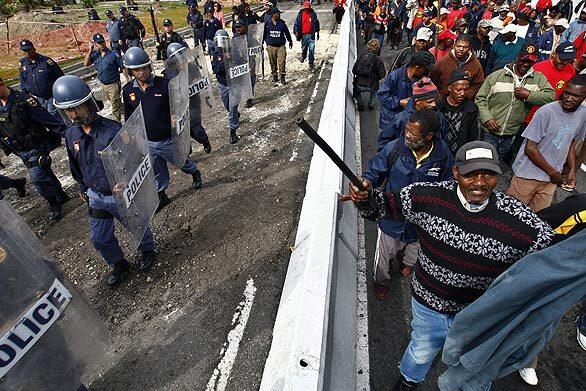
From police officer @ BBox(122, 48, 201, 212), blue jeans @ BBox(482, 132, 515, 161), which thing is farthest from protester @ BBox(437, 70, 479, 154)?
police officer @ BBox(122, 48, 201, 212)

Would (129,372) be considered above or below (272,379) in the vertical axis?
below

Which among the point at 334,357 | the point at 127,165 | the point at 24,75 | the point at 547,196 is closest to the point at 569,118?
the point at 547,196

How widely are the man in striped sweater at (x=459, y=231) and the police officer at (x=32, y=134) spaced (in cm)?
480

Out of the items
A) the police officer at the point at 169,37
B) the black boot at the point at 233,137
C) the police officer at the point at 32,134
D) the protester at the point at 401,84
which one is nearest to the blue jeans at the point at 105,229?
the police officer at the point at 32,134

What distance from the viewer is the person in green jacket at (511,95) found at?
163 inches

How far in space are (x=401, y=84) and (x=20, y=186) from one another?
6095mm

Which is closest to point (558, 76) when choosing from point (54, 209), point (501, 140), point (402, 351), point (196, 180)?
point (501, 140)

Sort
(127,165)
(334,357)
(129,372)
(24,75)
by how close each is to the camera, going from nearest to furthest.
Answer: (334,357), (129,372), (127,165), (24,75)

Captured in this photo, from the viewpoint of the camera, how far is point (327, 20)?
69.4ft

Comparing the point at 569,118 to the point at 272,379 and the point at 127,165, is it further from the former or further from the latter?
the point at 127,165

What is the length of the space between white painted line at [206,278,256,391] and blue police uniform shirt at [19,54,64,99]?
6085mm

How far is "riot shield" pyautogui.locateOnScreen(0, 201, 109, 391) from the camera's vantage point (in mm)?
1695

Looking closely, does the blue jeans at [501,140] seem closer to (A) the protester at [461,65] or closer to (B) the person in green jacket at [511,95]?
(B) the person in green jacket at [511,95]

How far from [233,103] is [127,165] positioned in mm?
4054
